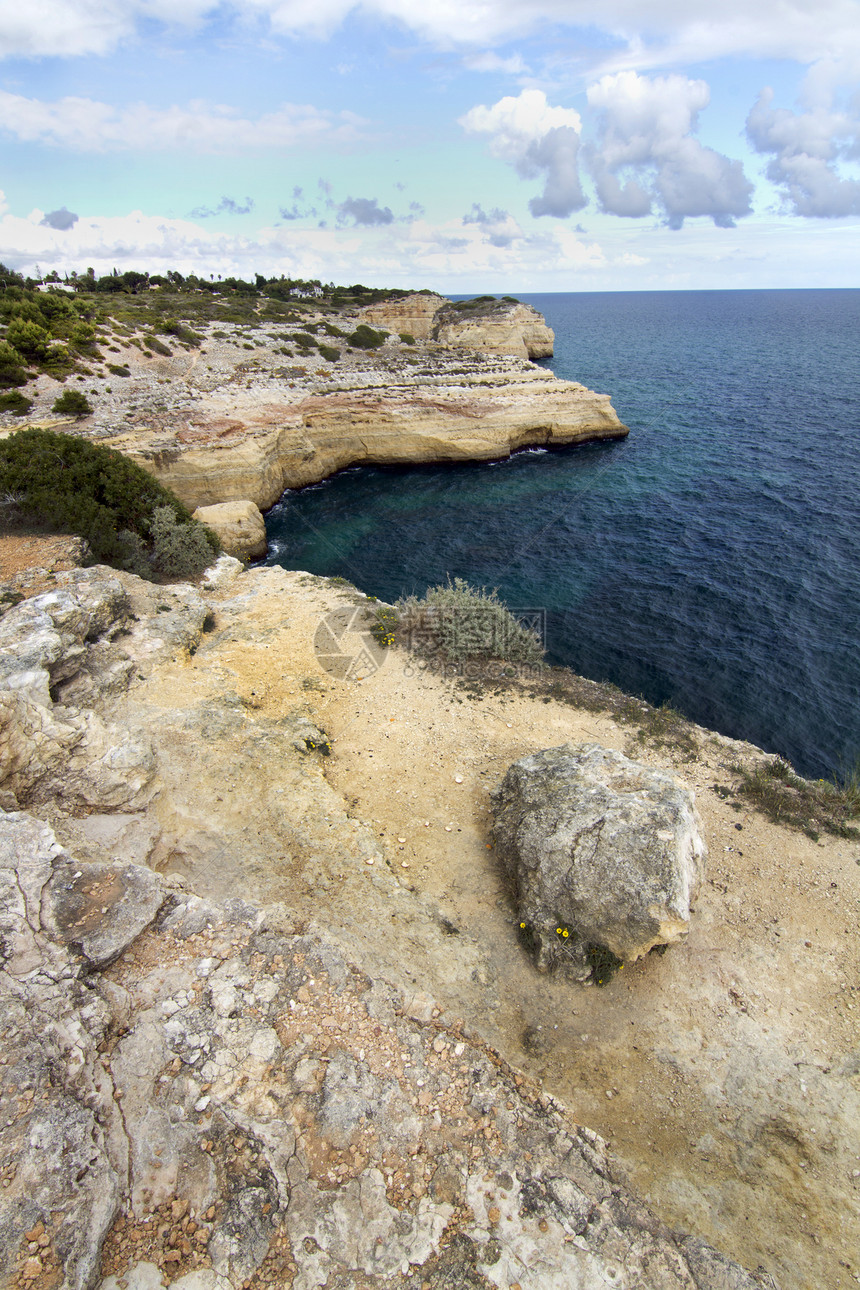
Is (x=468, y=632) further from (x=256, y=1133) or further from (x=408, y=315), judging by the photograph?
(x=408, y=315)

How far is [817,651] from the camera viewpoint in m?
22.3

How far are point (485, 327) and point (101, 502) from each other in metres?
63.8

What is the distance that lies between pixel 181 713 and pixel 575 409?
42772 millimetres

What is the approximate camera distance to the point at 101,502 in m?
22.6

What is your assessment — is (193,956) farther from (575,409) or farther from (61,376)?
(575,409)

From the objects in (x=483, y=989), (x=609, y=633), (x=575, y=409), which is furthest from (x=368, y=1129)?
(x=575, y=409)

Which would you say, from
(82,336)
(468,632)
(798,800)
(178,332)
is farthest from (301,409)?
(798,800)

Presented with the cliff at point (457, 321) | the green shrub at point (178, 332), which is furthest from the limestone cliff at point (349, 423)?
the cliff at point (457, 321)

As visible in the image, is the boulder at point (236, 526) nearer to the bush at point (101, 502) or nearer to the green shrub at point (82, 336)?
the bush at point (101, 502)

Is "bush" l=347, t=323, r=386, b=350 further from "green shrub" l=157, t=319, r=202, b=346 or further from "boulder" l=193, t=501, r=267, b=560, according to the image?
"boulder" l=193, t=501, r=267, b=560

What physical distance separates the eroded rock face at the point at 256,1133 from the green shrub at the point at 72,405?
97.7ft

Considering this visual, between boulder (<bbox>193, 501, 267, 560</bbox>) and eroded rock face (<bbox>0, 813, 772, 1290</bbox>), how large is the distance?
22.8 m

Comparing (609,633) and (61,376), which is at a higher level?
(61,376)

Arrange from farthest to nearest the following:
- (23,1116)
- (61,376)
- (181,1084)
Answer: (61,376), (181,1084), (23,1116)
